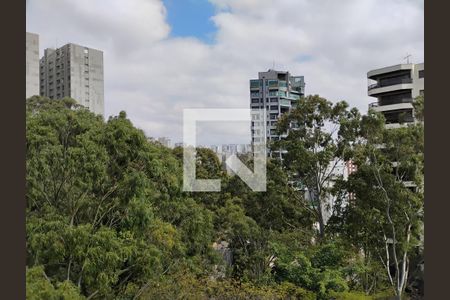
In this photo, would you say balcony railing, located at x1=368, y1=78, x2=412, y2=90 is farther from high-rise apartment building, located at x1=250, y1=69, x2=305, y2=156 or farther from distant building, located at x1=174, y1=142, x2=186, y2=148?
distant building, located at x1=174, y1=142, x2=186, y2=148

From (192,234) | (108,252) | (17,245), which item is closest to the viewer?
(17,245)

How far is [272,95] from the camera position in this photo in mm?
4383

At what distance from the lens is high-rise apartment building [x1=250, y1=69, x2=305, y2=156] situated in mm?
4078

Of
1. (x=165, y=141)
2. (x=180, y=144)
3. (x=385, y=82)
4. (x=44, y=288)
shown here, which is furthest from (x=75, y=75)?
(x=385, y=82)

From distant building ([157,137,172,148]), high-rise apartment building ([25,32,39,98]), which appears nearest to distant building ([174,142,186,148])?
distant building ([157,137,172,148])

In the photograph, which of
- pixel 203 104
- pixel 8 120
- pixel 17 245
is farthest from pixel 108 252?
pixel 203 104

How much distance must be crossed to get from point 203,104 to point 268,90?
24.8 inches

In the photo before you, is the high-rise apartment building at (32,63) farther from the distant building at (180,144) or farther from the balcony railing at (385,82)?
the balcony railing at (385,82)

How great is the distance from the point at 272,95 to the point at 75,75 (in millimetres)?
1788

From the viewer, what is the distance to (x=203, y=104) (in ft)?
12.9

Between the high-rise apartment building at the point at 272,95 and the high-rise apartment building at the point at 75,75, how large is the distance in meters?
1.30

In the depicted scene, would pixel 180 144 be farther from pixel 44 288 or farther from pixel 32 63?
pixel 44 288

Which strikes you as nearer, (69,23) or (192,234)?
(69,23)

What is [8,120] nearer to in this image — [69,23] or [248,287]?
[69,23]
